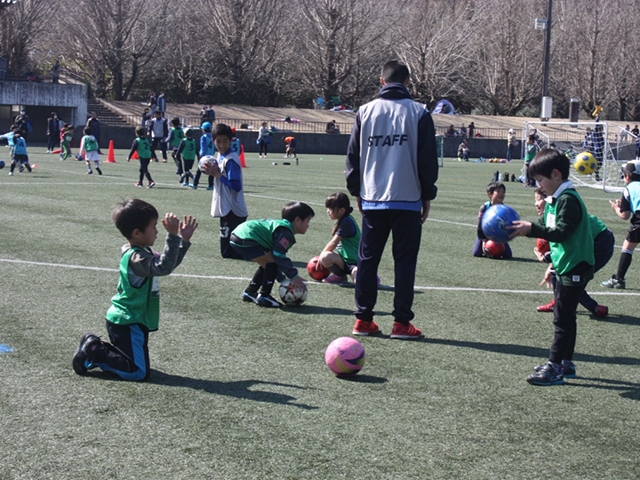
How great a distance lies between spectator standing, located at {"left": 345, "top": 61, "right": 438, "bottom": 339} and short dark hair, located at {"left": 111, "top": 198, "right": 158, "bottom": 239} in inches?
73.8

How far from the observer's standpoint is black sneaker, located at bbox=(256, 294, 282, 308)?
794 centimetres

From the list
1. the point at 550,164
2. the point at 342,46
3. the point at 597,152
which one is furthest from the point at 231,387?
the point at 342,46

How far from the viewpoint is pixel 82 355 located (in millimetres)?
5496

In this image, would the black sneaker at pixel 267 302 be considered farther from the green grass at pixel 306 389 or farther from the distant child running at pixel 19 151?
the distant child running at pixel 19 151

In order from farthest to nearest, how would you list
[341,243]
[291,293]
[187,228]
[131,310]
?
1. [341,243]
2. [291,293]
3. [131,310]
4. [187,228]

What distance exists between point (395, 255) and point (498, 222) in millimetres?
1282

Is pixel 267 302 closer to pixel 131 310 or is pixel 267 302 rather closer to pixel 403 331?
pixel 403 331

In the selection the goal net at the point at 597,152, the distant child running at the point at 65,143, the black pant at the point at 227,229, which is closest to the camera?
the black pant at the point at 227,229

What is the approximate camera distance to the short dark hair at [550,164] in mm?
5820

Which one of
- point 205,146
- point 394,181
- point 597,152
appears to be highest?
point 597,152

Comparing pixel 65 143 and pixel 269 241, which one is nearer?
pixel 269 241

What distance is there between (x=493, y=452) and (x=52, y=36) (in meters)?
71.8

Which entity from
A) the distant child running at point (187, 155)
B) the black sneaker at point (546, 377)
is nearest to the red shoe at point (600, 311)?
the black sneaker at point (546, 377)

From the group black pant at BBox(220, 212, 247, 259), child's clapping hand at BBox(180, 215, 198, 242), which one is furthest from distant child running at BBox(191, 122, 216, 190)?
child's clapping hand at BBox(180, 215, 198, 242)
